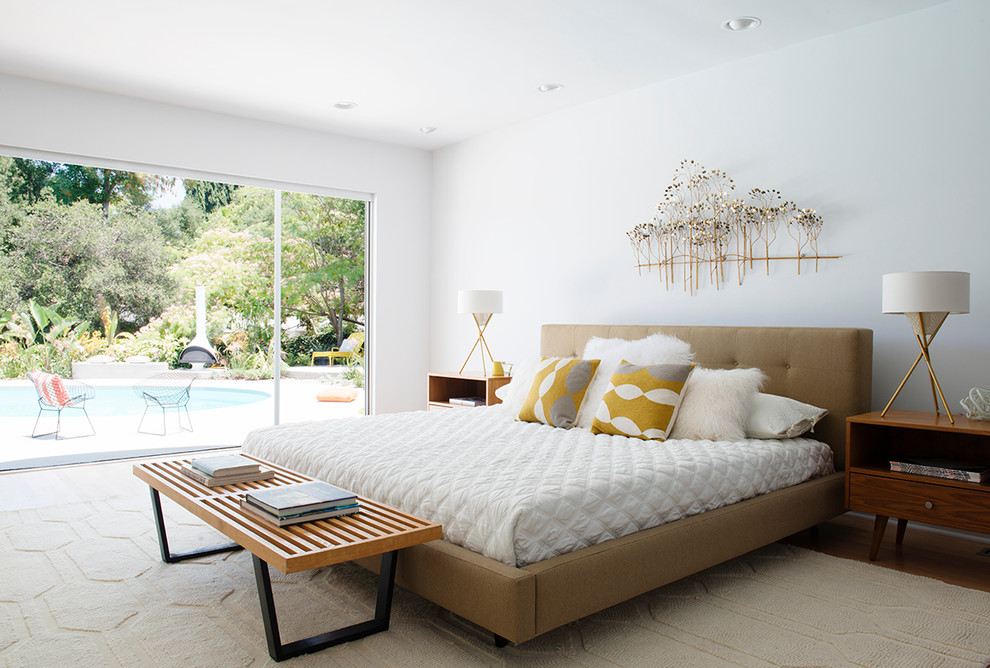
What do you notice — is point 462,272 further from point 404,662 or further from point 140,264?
point 404,662

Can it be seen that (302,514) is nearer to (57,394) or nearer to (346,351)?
(57,394)

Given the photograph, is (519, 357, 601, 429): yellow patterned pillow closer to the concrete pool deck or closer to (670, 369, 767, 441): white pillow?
(670, 369, 767, 441): white pillow

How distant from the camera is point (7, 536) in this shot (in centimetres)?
323

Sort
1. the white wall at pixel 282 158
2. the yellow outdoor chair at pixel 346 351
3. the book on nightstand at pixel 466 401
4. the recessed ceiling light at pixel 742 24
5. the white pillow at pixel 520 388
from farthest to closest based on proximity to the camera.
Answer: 1. the yellow outdoor chair at pixel 346 351
2. the book on nightstand at pixel 466 401
3. the white wall at pixel 282 158
4. the white pillow at pixel 520 388
5. the recessed ceiling light at pixel 742 24

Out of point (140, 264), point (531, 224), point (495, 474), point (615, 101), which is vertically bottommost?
point (495, 474)

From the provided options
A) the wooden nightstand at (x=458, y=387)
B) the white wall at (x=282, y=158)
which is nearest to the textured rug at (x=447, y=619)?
the wooden nightstand at (x=458, y=387)

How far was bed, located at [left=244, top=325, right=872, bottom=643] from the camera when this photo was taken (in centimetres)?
198

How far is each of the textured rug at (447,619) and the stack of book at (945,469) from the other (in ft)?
1.38

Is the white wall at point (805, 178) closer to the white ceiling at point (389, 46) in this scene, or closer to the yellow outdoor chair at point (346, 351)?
the white ceiling at point (389, 46)

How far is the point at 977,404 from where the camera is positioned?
2881 mm

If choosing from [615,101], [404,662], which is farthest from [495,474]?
[615,101]

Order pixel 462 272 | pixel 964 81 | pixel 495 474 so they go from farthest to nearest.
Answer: pixel 462 272, pixel 964 81, pixel 495 474

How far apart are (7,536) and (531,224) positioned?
381 cm

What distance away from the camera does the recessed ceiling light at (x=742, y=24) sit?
3.48 m
